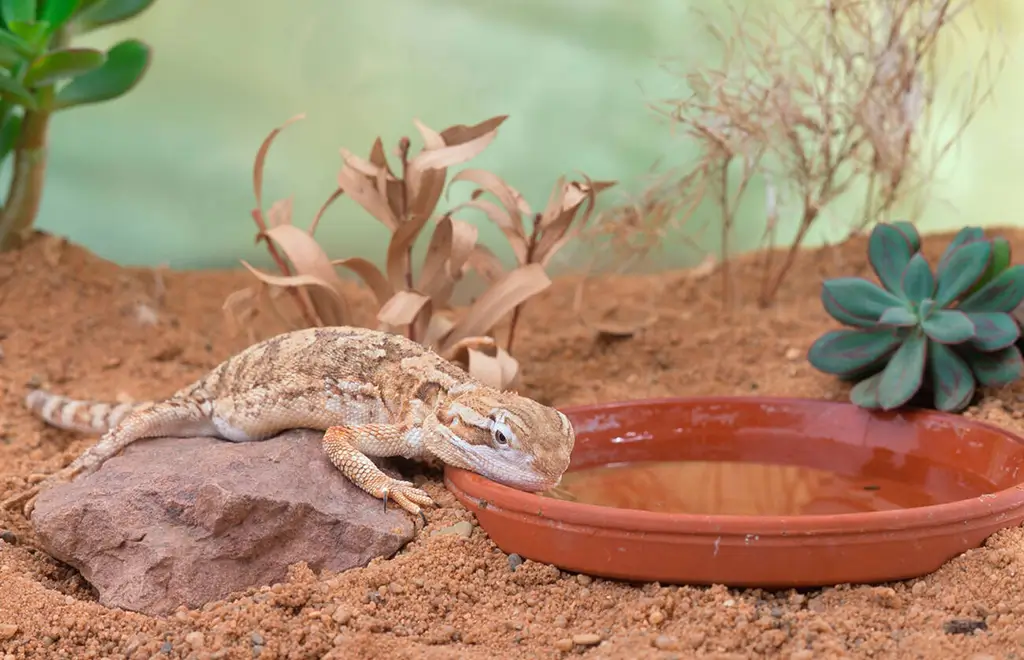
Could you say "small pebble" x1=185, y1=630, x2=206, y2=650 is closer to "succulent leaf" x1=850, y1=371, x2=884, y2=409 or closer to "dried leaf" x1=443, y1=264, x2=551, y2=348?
"dried leaf" x1=443, y1=264, x2=551, y2=348

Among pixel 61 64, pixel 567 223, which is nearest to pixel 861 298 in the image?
pixel 567 223

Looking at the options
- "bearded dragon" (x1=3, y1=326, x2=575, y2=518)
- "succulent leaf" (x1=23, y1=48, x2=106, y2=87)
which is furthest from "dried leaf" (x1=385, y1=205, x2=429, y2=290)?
"succulent leaf" (x1=23, y1=48, x2=106, y2=87)

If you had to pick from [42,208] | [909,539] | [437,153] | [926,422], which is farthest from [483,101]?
[909,539]

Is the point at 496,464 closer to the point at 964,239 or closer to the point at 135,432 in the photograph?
the point at 135,432

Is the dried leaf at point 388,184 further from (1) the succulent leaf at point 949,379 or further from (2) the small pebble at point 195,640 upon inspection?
(1) the succulent leaf at point 949,379

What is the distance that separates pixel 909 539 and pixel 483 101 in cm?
376

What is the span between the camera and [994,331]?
2957mm

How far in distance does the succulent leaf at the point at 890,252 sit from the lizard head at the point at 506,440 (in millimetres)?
1543

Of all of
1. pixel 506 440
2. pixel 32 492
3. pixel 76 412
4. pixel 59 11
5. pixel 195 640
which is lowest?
pixel 76 412

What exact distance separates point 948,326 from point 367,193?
2276mm

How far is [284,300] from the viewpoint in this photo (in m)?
4.56

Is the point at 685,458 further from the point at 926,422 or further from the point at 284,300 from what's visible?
the point at 284,300

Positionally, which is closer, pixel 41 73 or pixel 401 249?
pixel 401 249

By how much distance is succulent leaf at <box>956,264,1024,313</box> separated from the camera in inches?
118
